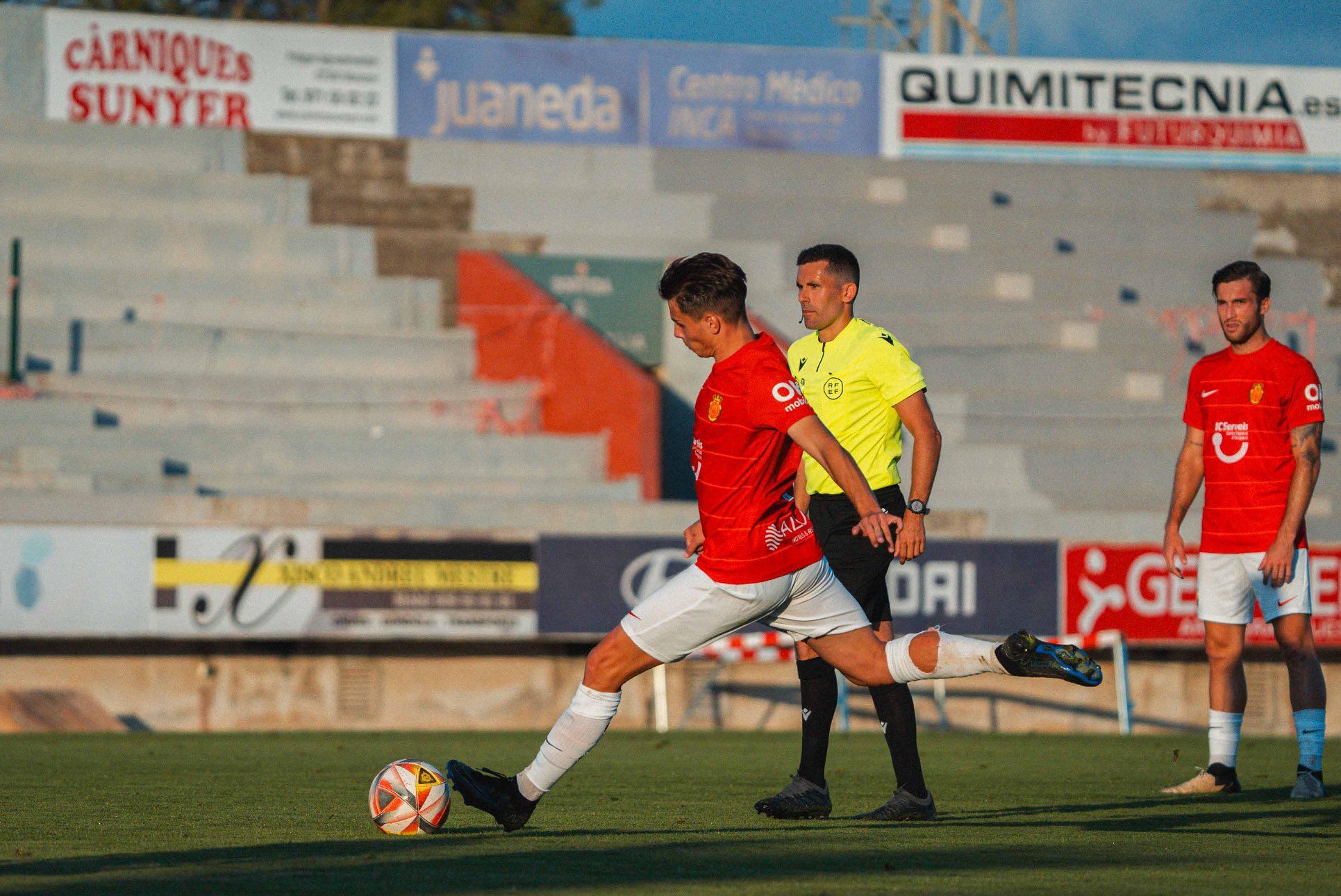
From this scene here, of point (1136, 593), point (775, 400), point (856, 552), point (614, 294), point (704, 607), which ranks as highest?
point (614, 294)

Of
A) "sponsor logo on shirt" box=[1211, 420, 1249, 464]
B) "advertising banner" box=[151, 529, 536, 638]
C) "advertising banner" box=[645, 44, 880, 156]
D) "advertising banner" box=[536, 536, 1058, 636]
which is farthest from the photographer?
"advertising banner" box=[645, 44, 880, 156]

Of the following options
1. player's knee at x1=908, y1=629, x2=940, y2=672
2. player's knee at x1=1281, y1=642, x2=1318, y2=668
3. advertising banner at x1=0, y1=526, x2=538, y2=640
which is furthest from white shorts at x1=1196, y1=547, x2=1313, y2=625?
advertising banner at x1=0, y1=526, x2=538, y2=640

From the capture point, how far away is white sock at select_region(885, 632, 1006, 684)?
18.2ft

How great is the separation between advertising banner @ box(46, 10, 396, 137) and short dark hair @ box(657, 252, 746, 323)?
17.0 meters

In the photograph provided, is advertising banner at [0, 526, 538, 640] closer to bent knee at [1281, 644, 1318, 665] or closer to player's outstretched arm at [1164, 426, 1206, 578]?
player's outstretched arm at [1164, 426, 1206, 578]

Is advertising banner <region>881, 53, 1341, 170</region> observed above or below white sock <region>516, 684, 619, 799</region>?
above

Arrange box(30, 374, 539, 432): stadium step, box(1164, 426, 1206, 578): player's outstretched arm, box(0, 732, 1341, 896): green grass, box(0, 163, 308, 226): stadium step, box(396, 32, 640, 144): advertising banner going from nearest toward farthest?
box(0, 732, 1341, 896): green grass
box(1164, 426, 1206, 578): player's outstretched arm
box(30, 374, 539, 432): stadium step
box(0, 163, 308, 226): stadium step
box(396, 32, 640, 144): advertising banner

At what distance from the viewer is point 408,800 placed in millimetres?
5695

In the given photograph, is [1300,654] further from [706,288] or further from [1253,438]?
[706,288]

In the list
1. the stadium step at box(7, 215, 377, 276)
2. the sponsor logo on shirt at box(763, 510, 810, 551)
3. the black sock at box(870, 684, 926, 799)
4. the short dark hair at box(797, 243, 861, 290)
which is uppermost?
the stadium step at box(7, 215, 377, 276)

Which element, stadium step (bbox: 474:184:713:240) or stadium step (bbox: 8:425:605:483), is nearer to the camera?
stadium step (bbox: 8:425:605:483)

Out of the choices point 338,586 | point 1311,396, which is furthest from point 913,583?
point 1311,396

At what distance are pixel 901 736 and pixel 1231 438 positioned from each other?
2333mm

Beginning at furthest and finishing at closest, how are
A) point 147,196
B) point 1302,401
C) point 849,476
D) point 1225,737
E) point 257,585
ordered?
point 147,196
point 257,585
point 1225,737
point 1302,401
point 849,476
